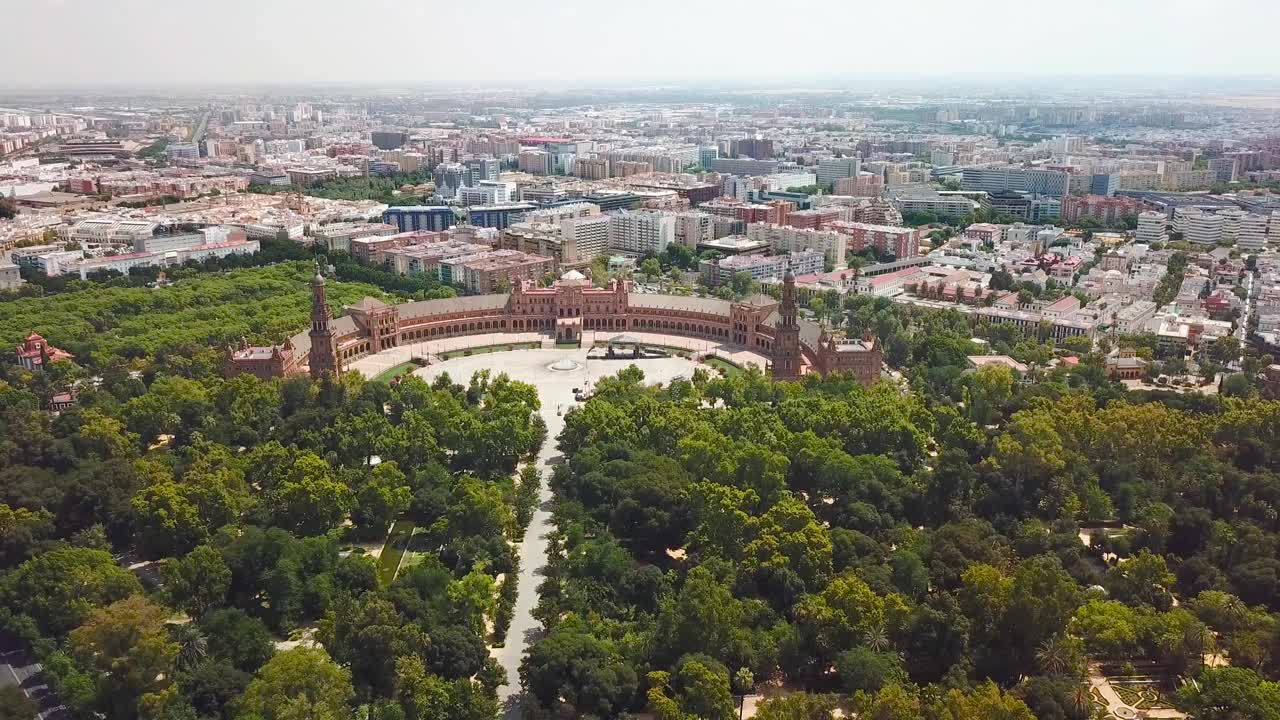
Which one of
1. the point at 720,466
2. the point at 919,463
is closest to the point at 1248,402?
the point at 919,463

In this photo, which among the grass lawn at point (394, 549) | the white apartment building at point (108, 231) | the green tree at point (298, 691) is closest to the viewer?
the green tree at point (298, 691)

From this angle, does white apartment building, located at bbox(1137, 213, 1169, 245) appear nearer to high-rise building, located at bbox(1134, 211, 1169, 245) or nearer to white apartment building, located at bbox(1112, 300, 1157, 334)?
high-rise building, located at bbox(1134, 211, 1169, 245)

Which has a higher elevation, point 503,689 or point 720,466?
point 720,466

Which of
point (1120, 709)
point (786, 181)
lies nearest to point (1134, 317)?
point (1120, 709)

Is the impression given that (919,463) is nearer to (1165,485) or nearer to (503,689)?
(1165,485)

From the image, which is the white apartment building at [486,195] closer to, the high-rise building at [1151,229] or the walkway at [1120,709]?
the high-rise building at [1151,229]

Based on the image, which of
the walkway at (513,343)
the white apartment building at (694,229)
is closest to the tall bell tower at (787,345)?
the walkway at (513,343)

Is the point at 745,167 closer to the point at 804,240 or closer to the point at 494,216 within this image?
the point at 494,216
